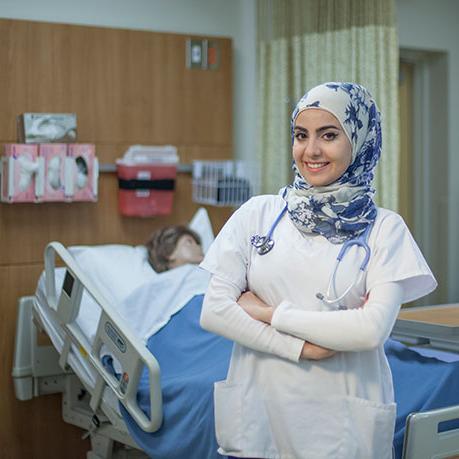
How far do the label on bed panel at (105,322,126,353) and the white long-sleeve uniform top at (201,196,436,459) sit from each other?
96 centimetres

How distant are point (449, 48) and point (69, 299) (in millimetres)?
3240

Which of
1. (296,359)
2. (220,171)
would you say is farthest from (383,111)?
(296,359)

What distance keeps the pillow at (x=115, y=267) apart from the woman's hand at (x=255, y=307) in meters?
1.65

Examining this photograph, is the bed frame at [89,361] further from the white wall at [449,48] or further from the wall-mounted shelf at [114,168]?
the white wall at [449,48]

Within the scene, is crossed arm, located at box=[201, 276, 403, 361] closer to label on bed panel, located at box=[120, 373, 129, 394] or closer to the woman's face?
the woman's face

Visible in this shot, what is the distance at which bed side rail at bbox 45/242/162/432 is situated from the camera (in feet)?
8.76

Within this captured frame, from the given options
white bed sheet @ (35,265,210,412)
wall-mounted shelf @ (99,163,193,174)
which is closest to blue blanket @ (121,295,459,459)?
white bed sheet @ (35,265,210,412)

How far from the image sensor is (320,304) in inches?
71.7

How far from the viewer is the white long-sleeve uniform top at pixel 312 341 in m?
1.77

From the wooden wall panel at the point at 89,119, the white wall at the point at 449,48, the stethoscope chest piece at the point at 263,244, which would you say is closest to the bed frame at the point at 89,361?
the wooden wall panel at the point at 89,119

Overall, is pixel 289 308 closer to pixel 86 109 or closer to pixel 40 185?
pixel 40 185

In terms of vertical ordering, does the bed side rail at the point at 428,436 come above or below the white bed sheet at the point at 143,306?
below

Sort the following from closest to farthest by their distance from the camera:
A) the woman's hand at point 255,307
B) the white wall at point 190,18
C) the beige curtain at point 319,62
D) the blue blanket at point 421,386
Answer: the woman's hand at point 255,307 < the blue blanket at point 421,386 < the beige curtain at point 319,62 < the white wall at point 190,18

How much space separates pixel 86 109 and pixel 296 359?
8.11 feet
